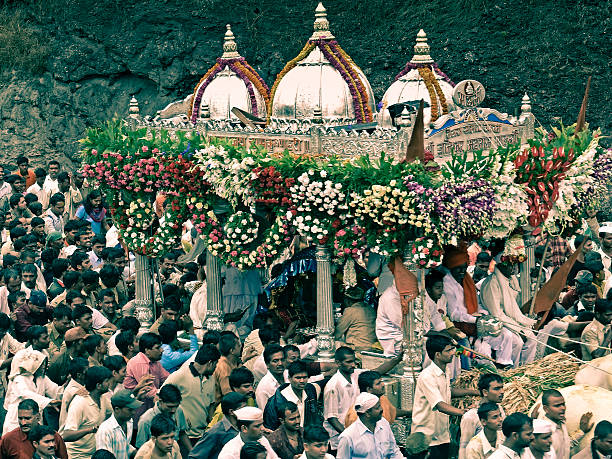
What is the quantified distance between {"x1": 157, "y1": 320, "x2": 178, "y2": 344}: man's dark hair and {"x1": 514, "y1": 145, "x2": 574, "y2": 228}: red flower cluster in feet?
16.2

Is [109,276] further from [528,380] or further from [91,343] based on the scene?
[528,380]

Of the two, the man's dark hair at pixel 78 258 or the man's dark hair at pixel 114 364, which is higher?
the man's dark hair at pixel 78 258

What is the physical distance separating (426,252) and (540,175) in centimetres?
235

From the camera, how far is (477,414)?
13562mm

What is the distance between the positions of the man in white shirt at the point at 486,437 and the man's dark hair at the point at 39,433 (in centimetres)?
414

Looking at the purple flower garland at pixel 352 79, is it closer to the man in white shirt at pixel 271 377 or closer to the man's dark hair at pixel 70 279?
the man's dark hair at pixel 70 279

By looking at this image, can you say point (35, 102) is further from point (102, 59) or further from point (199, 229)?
point (199, 229)

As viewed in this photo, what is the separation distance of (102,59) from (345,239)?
66.8ft

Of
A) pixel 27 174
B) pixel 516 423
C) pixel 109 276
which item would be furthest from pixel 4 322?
pixel 27 174

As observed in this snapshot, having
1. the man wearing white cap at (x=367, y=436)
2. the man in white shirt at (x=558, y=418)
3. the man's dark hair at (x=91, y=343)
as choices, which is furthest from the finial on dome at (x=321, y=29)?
the man in white shirt at (x=558, y=418)

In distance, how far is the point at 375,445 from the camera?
1342cm

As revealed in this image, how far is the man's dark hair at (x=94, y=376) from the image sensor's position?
44.9 ft

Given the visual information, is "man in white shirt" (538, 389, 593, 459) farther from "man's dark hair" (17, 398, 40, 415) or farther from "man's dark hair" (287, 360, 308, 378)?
"man's dark hair" (17, 398, 40, 415)

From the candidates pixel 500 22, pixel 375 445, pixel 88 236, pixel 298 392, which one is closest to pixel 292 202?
pixel 298 392
